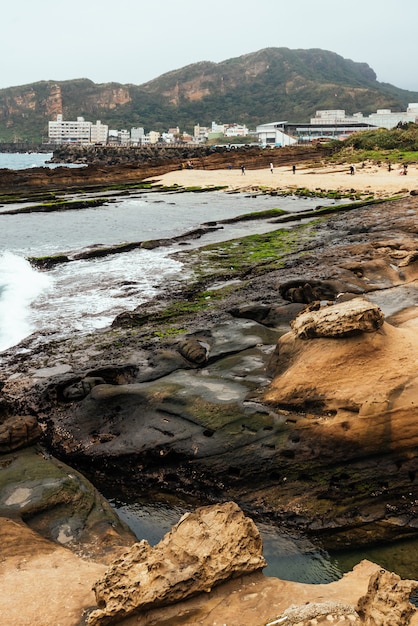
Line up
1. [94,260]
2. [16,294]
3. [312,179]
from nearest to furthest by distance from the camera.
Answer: [16,294] → [94,260] → [312,179]

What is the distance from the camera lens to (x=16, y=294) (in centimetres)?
1764

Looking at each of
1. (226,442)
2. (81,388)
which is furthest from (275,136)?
(226,442)

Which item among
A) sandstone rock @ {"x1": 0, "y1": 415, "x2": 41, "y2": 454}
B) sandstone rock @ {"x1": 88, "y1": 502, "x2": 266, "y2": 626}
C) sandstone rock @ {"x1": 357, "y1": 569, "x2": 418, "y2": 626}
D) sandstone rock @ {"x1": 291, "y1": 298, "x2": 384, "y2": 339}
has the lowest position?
sandstone rock @ {"x1": 0, "y1": 415, "x2": 41, "y2": 454}

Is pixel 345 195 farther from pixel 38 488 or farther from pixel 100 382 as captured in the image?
pixel 38 488

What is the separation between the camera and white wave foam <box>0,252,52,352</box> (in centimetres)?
1397

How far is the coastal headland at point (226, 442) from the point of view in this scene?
4.85 metres

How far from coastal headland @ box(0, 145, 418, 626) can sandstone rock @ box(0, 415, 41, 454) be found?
2 centimetres

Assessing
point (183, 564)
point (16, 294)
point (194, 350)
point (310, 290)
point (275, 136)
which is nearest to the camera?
point (183, 564)

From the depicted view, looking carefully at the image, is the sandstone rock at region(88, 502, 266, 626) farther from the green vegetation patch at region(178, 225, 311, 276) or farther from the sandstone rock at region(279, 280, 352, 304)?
the green vegetation patch at region(178, 225, 311, 276)

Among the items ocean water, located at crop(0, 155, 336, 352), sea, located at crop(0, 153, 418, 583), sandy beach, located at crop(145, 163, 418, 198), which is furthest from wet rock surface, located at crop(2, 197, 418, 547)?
sandy beach, located at crop(145, 163, 418, 198)

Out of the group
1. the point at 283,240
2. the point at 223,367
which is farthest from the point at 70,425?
the point at 283,240

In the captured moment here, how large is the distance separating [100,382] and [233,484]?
11.3ft

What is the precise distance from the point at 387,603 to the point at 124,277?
16391 millimetres

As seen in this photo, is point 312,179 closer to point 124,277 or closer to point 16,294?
point 124,277
